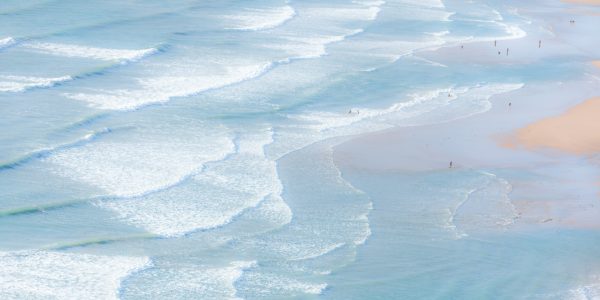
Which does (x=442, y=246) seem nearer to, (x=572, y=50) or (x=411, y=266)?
(x=411, y=266)

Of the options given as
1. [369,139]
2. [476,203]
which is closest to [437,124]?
[369,139]

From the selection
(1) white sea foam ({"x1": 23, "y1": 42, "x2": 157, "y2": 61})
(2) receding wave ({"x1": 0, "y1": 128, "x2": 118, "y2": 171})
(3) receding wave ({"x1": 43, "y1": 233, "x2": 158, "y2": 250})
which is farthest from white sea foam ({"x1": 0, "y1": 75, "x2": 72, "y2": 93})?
(3) receding wave ({"x1": 43, "y1": 233, "x2": 158, "y2": 250})

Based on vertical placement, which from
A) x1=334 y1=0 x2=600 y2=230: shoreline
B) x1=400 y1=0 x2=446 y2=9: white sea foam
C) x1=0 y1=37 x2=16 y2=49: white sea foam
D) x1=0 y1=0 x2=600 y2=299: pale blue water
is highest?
x1=0 y1=37 x2=16 y2=49: white sea foam

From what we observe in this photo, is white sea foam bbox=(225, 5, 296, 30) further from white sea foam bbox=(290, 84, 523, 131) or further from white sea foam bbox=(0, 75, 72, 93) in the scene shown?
white sea foam bbox=(0, 75, 72, 93)

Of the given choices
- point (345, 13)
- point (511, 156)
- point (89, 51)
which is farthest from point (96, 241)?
point (345, 13)

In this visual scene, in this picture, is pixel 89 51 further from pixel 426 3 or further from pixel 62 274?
pixel 426 3

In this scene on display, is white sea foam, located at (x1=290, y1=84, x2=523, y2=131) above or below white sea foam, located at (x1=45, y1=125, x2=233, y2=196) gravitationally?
below

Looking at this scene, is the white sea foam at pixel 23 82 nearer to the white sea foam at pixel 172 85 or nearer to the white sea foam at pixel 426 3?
the white sea foam at pixel 172 85
